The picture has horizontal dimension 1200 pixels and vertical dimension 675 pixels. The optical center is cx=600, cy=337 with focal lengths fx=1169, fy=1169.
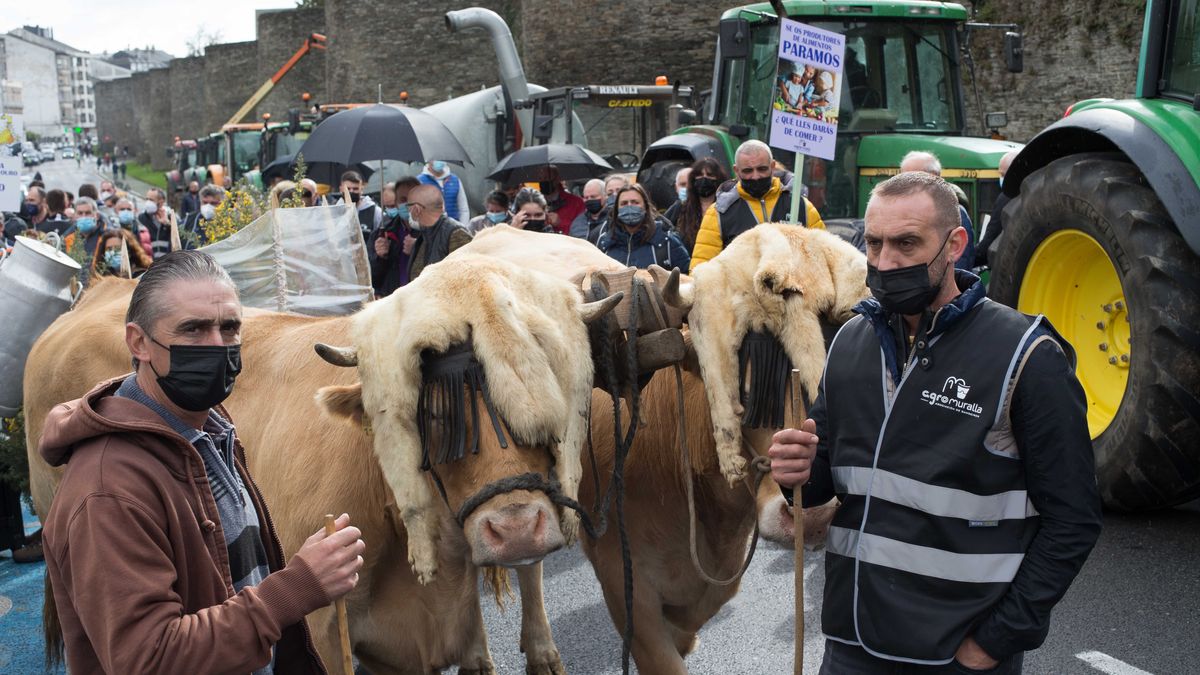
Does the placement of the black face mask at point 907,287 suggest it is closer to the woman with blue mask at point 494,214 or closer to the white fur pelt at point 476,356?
the white fur pelt at point 476,356

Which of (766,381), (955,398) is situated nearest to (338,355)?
(766,381)

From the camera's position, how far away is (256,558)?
2717 mm

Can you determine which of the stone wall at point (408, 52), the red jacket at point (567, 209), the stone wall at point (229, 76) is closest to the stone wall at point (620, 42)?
the stone wall at point (408, 52)

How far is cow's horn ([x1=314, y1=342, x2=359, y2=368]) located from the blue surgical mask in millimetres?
4646

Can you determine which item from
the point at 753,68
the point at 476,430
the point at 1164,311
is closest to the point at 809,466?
the point at 476,430

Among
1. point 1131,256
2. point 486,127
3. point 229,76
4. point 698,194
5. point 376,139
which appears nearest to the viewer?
point 1131,256

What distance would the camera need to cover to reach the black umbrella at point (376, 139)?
13117 millimetres

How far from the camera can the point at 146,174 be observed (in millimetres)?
68000

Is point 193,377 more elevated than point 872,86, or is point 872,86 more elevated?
point 872,86

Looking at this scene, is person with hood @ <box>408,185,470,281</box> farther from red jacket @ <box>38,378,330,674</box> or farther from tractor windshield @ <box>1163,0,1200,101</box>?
red jacket @ <box>38,378,330,674</box>

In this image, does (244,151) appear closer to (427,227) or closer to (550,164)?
(550,164)

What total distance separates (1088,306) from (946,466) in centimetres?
464

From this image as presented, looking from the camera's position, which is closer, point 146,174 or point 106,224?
point 106,224

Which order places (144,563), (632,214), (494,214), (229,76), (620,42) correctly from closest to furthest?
(144,563)
(632,214)
(494,214)
(620,42)
(229,76)
